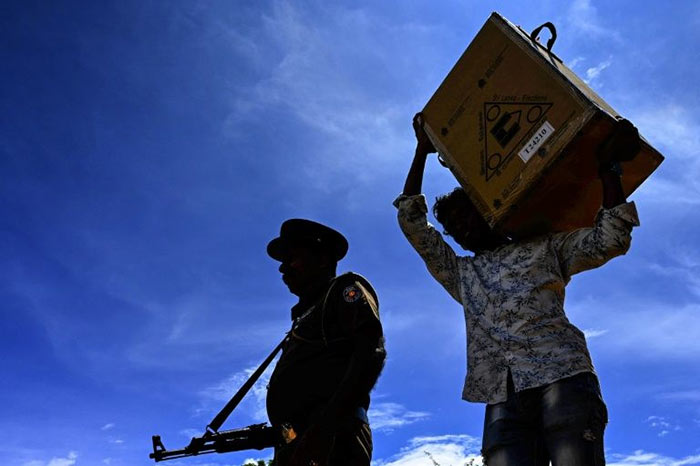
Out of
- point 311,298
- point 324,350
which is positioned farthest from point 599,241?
point 311,298

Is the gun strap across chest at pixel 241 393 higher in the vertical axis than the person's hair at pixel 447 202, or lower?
lower

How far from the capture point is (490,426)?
291 centimetres

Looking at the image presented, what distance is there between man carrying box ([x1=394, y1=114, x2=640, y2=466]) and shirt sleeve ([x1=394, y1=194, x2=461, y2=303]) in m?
0.14

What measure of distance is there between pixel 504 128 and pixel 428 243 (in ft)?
2.67

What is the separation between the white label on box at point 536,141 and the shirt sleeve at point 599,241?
1.41 feet

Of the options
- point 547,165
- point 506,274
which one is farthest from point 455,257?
point 547,165

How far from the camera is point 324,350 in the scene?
3.51 meters

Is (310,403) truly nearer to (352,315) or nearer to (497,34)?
(352,315)

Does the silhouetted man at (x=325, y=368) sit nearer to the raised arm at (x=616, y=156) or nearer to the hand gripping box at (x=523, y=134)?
the hand gripping box at (x=523, y=134)

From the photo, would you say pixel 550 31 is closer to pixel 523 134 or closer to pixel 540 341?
pixel 523 134

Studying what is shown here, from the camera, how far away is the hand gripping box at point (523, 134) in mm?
Result: 2904

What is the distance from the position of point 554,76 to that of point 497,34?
52 centimetres

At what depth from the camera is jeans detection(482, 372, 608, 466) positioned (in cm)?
259

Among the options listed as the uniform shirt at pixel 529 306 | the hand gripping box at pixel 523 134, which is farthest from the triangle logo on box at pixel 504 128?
the uniform shirt at pixel 529 306
